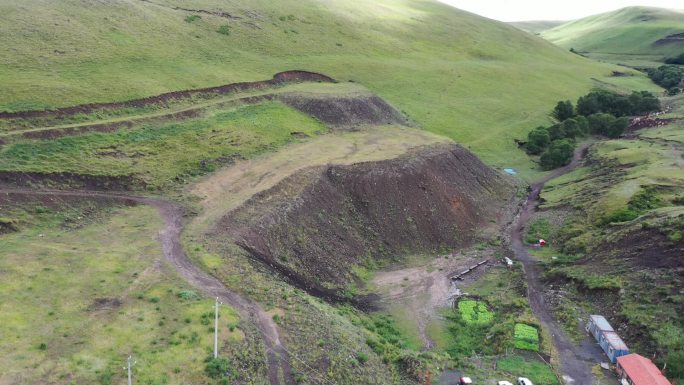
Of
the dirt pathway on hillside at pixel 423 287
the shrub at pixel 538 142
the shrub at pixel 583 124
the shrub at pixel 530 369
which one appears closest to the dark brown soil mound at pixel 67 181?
the dirt pathway on hillside at pixel 423 287

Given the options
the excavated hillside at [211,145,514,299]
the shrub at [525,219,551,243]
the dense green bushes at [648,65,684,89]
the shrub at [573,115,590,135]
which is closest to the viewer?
the excavated hillside at [211,145,514,299]

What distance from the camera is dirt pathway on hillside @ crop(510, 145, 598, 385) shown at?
3528 centimetres

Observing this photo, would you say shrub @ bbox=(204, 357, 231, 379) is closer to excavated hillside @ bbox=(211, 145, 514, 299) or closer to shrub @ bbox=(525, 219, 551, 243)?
excavated hillside @ bbox=(211, 145, 514, 299)

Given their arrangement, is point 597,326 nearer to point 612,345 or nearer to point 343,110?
point 612,345

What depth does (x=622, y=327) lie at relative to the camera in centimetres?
3928

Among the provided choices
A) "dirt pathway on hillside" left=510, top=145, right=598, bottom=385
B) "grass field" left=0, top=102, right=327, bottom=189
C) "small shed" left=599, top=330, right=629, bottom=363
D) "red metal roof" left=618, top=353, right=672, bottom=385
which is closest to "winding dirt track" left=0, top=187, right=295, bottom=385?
"grass field" left=0, top=102, right=327, bottom=189

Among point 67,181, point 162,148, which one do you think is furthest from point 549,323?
point 67,181

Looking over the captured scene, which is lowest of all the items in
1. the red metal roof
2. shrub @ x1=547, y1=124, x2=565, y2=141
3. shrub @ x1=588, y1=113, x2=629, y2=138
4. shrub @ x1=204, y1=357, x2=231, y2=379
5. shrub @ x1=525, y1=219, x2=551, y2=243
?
shrub @ x1=525, y1=219, x2=551, y2=243

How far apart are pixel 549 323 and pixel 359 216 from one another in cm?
2090

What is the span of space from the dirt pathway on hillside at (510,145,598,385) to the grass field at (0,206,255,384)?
74.9ft

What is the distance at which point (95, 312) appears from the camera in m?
29.5

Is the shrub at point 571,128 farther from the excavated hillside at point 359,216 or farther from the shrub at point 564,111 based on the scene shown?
the excavated hillside at point 359,216

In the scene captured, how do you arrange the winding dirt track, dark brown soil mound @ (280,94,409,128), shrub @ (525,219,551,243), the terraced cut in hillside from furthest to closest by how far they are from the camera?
dark brown soil mound @ (280,94,409,128) → shrub @ (525,219,551,243) → the terraced cut in hillside → the winding dirt track

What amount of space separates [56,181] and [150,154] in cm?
1014
